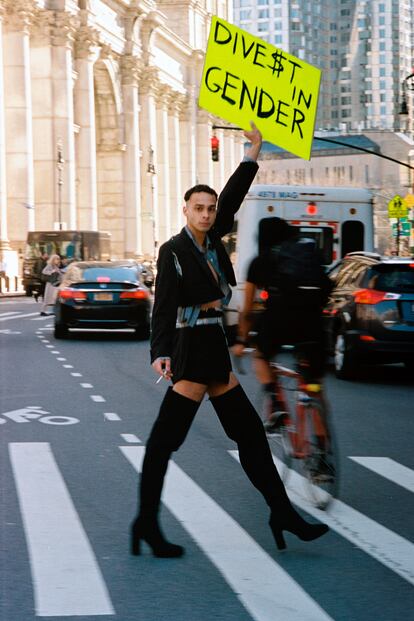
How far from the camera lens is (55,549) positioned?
6695mm

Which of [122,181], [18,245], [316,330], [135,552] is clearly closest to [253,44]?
[316,330]

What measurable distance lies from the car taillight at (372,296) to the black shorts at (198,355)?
31.3 ft

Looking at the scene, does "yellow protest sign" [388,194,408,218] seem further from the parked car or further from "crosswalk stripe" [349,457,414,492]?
"crosswalk stripe" [349,457,414,492]

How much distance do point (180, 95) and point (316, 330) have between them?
9743 cm

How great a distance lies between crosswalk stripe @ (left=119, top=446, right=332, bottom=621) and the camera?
18.1 feet

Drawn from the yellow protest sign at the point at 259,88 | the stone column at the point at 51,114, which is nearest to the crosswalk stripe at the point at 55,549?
the yellow protest sign at the point at 259,88

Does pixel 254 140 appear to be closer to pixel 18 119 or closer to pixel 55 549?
pixel 55 549

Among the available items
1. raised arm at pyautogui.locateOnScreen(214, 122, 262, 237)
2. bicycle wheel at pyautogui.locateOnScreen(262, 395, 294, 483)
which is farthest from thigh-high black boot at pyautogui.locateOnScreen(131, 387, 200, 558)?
bicycle wheel at pyautogui.locateOnScreen(262, 395, 294, 483)

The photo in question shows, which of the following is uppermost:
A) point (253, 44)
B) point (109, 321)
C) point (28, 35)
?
point (28, 35)

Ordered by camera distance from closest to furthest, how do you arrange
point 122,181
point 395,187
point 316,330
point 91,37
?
point 316,330 → point 91,37 → point 122,181 → point 395,187

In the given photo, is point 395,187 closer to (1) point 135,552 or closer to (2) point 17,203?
(2) point 17,203

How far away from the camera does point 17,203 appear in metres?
60.3

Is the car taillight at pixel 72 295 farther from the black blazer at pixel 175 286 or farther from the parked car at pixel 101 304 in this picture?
the black blazer at pixel 175 286

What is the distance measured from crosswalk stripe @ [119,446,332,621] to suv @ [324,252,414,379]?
7.48m
